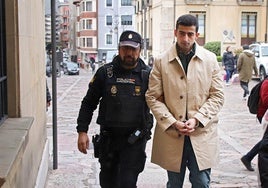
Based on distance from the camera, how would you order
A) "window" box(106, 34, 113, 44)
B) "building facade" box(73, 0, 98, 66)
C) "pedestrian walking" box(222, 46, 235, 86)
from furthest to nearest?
"building facade" box(73, 0, 98, 66), "window" box(106, 34, 113, 44), "pedestrian walking" box(222, 46, 235, 86)

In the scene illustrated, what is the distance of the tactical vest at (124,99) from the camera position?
14.0 ft

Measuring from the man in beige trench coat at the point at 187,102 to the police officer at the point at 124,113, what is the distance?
166 millimetres

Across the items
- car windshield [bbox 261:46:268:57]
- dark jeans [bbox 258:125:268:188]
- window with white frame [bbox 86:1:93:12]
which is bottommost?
dark jeans [bbox 258:125:268:188]

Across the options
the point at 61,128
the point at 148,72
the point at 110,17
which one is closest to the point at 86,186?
the point at 148,72

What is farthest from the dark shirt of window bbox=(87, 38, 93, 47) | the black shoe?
window bbox=(87, 38, 93, 47)

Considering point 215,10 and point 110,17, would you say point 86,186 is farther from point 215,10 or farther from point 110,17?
point 110,17

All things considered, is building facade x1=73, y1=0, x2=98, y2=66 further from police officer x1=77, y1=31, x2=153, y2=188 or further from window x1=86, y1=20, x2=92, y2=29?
police officer x1=77, y1=31, x2=153, y2=188

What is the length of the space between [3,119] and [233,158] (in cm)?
480

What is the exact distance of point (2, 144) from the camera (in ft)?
10.2

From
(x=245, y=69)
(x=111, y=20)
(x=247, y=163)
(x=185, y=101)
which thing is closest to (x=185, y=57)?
(x=185, y=101)

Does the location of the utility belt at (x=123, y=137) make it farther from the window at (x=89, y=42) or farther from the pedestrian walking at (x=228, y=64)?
the window at (x=89, y=42)

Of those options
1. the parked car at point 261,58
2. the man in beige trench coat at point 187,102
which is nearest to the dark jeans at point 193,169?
the man in beige trench coat at point 187,102

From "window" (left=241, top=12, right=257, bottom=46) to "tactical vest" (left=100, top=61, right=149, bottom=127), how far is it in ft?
122

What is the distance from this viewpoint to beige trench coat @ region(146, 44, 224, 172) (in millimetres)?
4098
